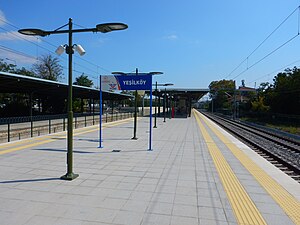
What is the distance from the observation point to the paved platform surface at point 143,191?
11.5 ft

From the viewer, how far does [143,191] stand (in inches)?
180

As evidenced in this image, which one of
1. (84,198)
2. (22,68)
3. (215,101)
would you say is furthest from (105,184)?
(215,101)

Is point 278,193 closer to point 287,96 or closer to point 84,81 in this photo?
point 287,96

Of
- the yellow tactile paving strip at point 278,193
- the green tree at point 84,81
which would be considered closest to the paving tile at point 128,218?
the yellow tactile paving strip at point 278,193

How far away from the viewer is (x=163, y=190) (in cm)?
464

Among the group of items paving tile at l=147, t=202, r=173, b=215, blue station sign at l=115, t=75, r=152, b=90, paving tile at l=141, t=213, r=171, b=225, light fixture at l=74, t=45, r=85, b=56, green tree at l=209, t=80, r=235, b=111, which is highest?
green tree at l=209, t=80, r=235, b=111

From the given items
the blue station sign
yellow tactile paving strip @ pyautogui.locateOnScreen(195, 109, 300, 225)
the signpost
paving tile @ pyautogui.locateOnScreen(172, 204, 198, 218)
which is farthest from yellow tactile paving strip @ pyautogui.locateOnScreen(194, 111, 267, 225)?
the blue station sign

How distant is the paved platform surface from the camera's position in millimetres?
3520

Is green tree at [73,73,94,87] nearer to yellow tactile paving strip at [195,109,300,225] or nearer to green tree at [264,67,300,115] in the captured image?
green tree at [264,67,300,115]

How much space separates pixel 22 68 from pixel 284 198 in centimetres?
5731

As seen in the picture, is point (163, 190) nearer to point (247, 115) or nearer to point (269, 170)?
point (269, 170)

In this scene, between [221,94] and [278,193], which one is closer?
[278,193]

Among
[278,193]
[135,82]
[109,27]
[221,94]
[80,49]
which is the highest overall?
[221,94]

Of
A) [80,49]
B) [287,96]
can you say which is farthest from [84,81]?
[80,49]
